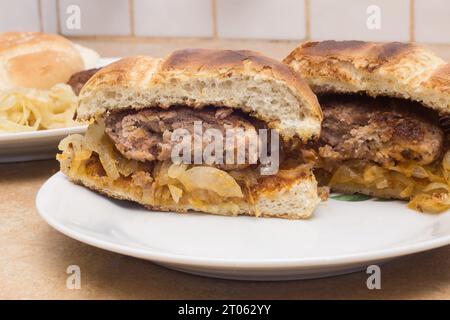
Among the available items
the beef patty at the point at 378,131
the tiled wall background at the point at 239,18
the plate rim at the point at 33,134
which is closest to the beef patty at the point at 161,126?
the beef patty at the point at 378,131

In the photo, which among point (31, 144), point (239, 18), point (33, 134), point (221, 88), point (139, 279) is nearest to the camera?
point (139, 279)

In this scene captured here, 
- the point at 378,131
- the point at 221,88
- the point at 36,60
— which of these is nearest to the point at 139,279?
the point at 221,88

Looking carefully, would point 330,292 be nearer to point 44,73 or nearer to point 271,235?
point 271,235

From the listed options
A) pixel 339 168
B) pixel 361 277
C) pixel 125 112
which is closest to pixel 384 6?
pixel 339 168

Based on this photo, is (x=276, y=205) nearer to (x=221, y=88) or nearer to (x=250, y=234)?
(x=250, y=234)

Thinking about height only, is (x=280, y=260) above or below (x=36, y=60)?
below

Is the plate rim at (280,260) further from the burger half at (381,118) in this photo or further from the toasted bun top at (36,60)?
the toasted bun top at (36,60)

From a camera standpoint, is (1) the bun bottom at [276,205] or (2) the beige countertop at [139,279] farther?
(1) the bun bottom at [276,205]

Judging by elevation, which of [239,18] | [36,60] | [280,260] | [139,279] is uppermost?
[239,18]
